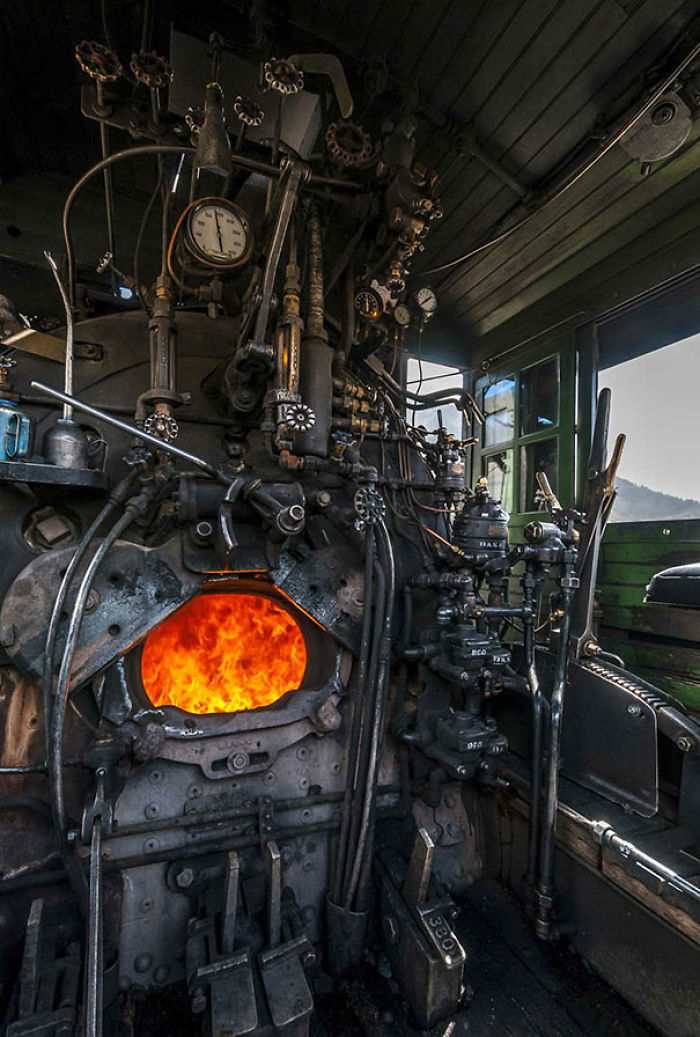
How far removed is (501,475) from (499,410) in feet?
2.31

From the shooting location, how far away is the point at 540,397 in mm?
4191

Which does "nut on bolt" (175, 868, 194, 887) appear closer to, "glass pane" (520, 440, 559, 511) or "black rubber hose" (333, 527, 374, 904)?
"black rubber hose" (333, 527, 374, 904)

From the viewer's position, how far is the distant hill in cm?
306

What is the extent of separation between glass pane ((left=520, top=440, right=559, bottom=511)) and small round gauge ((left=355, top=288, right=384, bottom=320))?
2063 millimetres

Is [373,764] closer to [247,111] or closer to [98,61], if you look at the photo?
[247,111]

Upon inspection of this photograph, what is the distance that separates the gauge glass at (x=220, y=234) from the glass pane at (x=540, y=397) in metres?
2.88

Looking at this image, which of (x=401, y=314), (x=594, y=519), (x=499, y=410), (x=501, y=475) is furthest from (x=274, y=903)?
(x=499, y=410)

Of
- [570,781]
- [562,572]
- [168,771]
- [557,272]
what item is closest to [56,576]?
[168,771]

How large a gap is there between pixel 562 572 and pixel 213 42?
3.22m

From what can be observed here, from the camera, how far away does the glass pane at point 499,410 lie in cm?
453

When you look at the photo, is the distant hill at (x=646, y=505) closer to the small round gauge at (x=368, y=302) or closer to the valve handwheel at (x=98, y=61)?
the small round gauge at (x=368, y=302)

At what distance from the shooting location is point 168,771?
2143 millimetres

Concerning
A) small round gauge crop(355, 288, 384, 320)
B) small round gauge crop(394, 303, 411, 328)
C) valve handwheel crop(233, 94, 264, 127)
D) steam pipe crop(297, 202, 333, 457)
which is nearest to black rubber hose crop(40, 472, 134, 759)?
steam pipe crop(297, 202, 333, 457)

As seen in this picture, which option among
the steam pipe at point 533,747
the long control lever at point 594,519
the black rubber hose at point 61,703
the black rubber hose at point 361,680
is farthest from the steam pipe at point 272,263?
the long control lever at point 594,519
